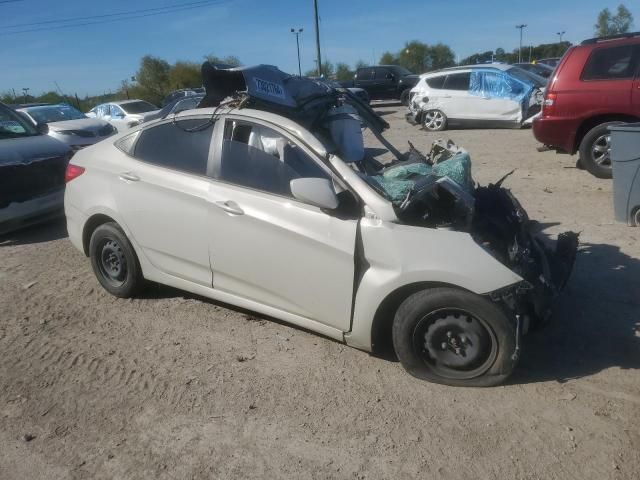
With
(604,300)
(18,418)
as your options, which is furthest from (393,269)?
(18,418)

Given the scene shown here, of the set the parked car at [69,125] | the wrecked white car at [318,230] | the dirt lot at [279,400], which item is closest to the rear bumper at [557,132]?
the dirt lot at [279,400]

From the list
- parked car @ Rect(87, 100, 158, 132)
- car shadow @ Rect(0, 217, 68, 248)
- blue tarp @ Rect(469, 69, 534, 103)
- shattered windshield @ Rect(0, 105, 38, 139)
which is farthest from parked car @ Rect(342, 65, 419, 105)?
car shadow @ Rect(0, 217, 68, 248)

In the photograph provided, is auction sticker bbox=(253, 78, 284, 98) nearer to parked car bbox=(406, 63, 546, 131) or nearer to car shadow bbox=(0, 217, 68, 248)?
car shadow bbox=(0, 217, 68, 248)

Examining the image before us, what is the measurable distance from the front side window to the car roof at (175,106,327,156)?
0.22 feet

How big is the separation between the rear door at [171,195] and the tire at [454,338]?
1624 mm

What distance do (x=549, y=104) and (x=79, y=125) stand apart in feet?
32.9

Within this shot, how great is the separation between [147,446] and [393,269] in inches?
68.3

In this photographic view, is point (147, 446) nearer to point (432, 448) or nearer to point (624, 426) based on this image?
point (432, 448)

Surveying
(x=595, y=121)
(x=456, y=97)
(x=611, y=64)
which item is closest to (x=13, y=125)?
(x=595, y=121)

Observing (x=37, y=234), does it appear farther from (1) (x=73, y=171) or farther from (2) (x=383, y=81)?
(2) (x=383, y=81)

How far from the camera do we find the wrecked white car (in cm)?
330

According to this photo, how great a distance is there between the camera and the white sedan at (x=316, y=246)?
10.7ft

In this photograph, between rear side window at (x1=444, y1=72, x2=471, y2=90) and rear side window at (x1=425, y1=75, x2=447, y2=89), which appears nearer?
rear side window at (x1=444, y1=72, x2=471, y2=90)

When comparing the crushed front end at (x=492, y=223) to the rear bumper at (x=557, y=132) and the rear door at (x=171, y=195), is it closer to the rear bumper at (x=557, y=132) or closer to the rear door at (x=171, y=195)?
the rear door at (x=171, y=195)
